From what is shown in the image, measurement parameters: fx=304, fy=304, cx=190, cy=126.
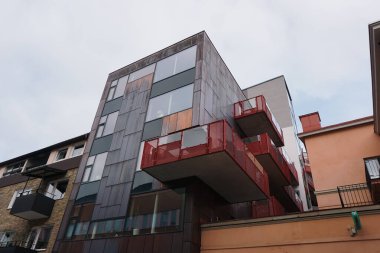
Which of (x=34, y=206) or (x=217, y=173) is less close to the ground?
(x=217, y=173)

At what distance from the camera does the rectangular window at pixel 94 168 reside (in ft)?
60.2

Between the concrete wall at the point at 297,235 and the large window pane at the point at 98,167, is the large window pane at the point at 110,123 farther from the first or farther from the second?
the concrete wall at the point at 297,235

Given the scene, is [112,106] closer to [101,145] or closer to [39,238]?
[101,145]

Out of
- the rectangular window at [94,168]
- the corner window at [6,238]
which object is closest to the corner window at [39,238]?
the corner window at [6,238]

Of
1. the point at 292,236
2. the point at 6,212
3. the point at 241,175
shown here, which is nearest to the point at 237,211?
the point at 241,175

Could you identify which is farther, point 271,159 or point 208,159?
point 271,159

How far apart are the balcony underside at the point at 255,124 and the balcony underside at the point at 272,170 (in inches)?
126

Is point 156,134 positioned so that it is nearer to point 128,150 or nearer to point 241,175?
point 128,150

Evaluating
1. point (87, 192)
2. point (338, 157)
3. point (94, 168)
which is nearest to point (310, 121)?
point (338, 157)

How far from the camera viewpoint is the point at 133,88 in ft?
70.8

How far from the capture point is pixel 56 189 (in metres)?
22.0

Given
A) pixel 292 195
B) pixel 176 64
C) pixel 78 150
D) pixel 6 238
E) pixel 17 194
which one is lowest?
pixel 6 238

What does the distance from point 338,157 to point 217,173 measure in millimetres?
7403

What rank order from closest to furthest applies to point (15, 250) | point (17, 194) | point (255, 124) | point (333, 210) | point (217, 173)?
point (333, 210) → point (217, 173) → point (15, 250) → point (255, 124) → point (17, 194)
